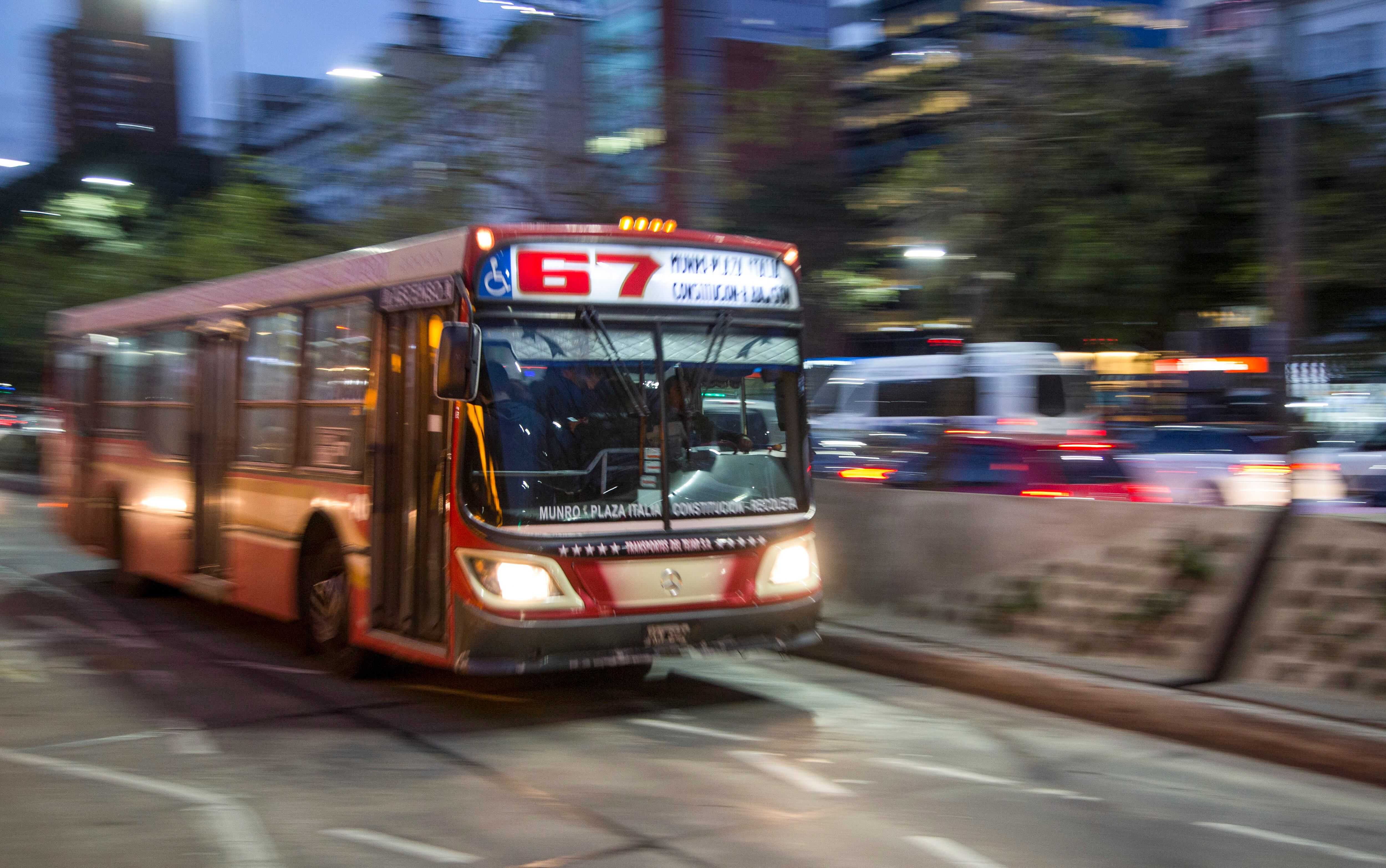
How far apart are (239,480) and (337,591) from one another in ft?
6.10

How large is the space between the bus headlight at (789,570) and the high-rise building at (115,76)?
17161 centimetres

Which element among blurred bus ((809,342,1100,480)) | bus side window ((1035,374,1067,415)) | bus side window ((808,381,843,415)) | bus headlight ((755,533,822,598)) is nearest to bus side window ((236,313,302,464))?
bus headlight ((755,533,822,598))

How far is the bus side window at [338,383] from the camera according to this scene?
28.0ft

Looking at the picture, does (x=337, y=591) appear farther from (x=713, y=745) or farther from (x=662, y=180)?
(x=662, y=180)

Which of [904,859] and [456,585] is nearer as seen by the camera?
[904,859]

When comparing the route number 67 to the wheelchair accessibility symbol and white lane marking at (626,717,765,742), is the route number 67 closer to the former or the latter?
the wheelchair accessibility symbol

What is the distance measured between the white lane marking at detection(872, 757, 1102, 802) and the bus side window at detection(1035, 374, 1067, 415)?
A: 15425mm

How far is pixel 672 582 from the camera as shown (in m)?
7.58

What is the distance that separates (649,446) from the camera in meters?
7.63

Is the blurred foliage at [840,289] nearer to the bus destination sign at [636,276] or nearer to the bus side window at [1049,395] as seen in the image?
the bus side window at [1049,395]

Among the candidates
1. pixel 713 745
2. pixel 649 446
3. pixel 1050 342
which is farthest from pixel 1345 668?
pixel 1050 342

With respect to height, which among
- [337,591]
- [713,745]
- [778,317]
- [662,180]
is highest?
[662,180]

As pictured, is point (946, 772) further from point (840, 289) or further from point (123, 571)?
point (840, 289)

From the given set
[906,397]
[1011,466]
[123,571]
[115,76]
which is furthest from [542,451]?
[115,76]
